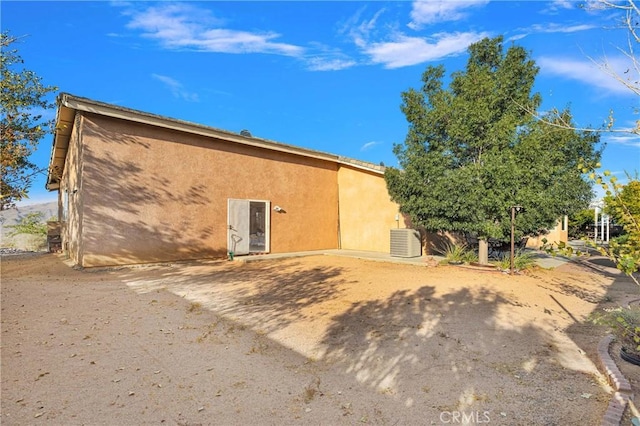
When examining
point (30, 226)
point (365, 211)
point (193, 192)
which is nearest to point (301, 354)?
point (193, 192)

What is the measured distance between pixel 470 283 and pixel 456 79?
597 cm

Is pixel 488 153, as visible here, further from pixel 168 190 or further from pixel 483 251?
pixel 168 190

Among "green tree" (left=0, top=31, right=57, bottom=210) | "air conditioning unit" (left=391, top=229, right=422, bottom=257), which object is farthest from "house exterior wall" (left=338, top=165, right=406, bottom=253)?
"green tree" (left=0, top=31, right=57, bottom=210)

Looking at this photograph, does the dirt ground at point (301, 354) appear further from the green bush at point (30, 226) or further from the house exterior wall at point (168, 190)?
the green bush at point (30, 226)

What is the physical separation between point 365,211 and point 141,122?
8666 millimetres

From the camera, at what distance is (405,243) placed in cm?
1136

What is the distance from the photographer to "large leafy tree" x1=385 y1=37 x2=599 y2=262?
851cm

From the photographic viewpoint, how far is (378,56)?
1069 cm

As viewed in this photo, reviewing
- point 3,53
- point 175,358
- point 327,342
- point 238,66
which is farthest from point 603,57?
point 238,66

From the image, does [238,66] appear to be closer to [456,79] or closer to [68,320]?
[456,79]

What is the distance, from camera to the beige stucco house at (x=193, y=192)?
904cm

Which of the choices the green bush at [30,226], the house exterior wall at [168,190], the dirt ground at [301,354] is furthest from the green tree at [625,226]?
the green bush at [30,226]

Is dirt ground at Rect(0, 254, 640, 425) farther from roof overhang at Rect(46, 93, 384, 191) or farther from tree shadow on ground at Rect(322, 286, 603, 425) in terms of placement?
roof overhang at Rect(46, 93, 384, 191)

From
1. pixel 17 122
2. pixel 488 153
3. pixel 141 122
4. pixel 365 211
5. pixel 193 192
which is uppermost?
pixel 141 122
